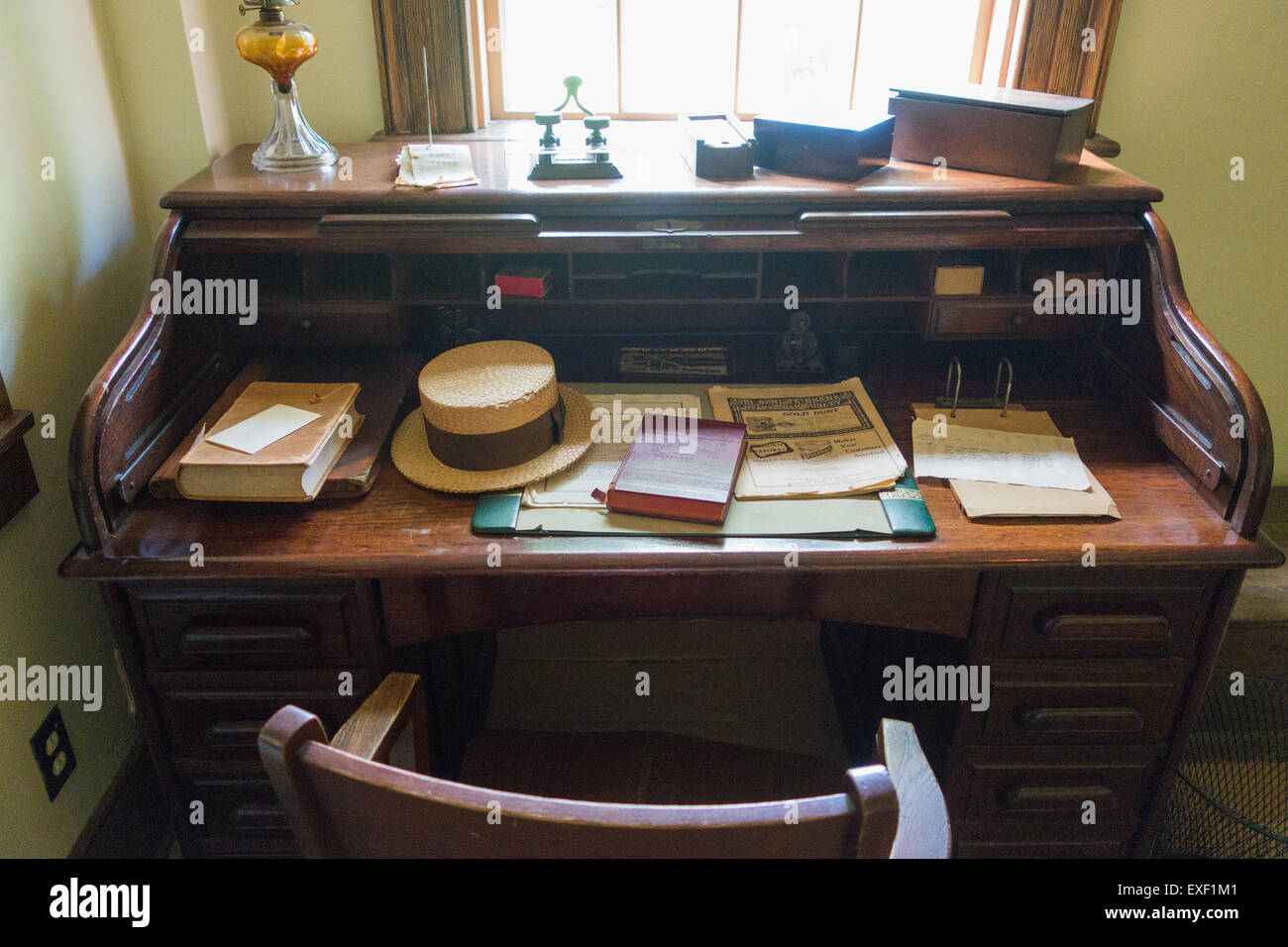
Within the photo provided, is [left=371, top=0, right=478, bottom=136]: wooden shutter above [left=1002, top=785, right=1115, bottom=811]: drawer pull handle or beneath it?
above

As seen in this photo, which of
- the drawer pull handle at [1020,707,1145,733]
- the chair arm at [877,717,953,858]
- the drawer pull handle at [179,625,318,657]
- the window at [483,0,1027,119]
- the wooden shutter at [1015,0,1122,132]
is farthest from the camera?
the window at [483,0,1027,119]

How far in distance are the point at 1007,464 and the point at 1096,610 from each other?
241mm

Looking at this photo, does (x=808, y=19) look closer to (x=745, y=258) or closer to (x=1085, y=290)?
(x=745, y=258)

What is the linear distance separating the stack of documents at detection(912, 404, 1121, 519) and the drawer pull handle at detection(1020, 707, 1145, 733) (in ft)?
1.04

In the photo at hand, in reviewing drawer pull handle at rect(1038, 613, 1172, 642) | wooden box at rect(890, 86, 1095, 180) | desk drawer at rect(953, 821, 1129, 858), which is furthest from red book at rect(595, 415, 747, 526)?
desk drawer at rect(953, 821, 1129, 858)

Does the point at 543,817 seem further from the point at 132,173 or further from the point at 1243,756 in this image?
the point at 1243,756

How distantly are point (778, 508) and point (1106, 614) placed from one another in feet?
1.60

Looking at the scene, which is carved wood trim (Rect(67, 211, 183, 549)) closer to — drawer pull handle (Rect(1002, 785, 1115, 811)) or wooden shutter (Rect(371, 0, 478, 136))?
wooden shutter (Rect(371, 0, 478, 136))

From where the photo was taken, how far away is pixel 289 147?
1574mm

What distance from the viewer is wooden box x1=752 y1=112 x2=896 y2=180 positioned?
149cm

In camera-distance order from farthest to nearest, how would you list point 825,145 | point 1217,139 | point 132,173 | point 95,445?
point 1217,139
point 132,173
point 825,145
point 95,445

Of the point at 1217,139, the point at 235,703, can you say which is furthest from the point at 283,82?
the point at 1217,139

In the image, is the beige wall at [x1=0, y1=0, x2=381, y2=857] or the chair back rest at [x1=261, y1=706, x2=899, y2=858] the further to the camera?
the beige wall at [x1=0, y1=0, x2=381, y2=857]
